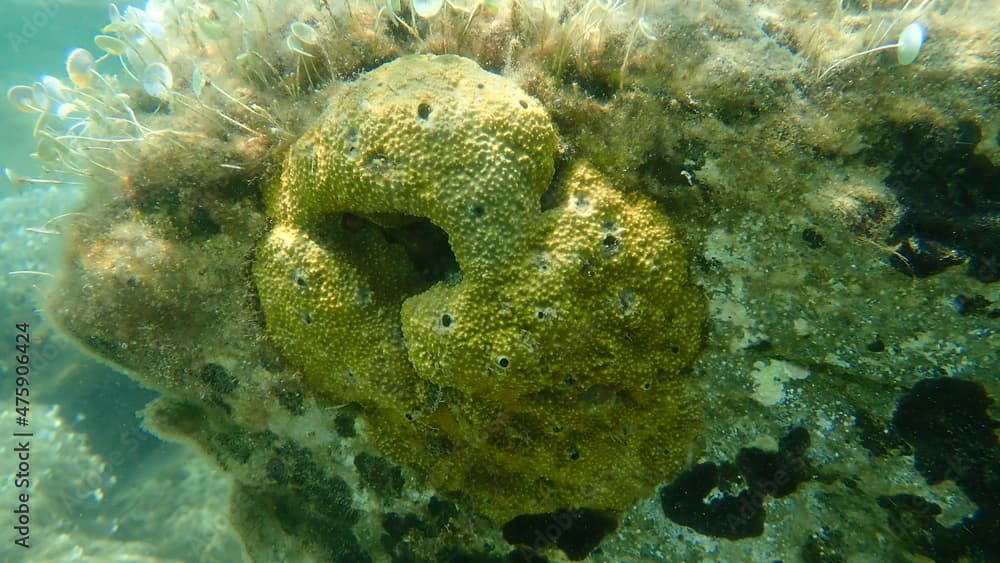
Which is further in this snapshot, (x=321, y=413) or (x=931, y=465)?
(x=321, y=413)

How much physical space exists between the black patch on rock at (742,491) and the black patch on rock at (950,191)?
1.23 m

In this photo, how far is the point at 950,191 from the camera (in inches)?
93.0

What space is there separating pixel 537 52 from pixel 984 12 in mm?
2101

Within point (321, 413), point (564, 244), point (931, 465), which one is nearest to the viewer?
point (564, 244)

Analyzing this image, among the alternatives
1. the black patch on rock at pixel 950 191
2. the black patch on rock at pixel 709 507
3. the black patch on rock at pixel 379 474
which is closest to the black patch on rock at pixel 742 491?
the black patch on rock at pixel 709 507

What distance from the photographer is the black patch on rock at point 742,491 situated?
2.97 m

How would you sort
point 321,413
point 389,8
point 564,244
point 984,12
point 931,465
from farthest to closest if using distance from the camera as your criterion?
point 321,413 < point 389,8 < point 931,465 < point 564,244 < point 984,12

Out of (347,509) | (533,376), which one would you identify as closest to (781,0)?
(533,376)

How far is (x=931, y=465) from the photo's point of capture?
2.74 m

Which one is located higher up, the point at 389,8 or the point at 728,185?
the point at 389,8

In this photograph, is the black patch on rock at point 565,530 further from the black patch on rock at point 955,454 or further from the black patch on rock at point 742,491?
the black patch on rock at point 955,454

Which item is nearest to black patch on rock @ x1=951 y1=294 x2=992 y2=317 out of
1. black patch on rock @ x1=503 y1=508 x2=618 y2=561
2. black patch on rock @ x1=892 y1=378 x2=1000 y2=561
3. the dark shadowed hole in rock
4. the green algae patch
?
black patch on rock @ x1=892 y1=378 x2=1000 y2=561

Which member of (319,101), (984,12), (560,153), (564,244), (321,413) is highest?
(984,12)

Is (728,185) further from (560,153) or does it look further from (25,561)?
(25,561)
